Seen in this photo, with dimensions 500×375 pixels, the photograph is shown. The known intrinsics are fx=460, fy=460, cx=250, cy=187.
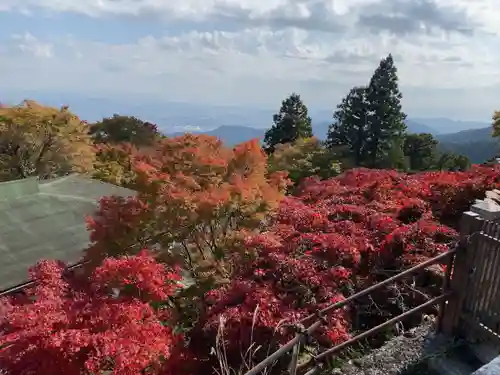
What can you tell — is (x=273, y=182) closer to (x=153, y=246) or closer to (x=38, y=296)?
(x=153, y=246)

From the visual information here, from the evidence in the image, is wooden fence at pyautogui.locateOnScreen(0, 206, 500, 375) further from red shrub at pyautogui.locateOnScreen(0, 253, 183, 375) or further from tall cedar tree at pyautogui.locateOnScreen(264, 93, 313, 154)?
tall cedar tree at pyautogui.locateOnScreen(264, 93, 313, 154)

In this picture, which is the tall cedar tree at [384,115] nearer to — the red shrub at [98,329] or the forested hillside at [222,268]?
the forested hillside at [222,268]

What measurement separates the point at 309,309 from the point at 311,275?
487 millimetres

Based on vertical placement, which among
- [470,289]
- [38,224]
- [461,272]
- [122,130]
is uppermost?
[461,272]

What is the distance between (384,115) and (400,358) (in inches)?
1291

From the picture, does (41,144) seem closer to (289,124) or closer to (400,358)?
(400,358)

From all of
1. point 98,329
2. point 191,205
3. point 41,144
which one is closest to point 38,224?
point 191,205

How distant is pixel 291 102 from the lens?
135ft

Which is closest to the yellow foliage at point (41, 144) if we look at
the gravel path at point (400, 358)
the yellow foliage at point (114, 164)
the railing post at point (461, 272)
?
the yellow foliage at point (114, 164)

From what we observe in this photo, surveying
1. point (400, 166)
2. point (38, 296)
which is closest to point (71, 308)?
point (38, 296)

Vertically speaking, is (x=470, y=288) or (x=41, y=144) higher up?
(x=470, y=288)

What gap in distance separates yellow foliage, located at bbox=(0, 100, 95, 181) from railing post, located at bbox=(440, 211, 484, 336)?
690 inches

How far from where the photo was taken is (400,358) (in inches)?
211

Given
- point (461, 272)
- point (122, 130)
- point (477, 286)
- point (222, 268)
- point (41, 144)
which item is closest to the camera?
point (477, 286)
